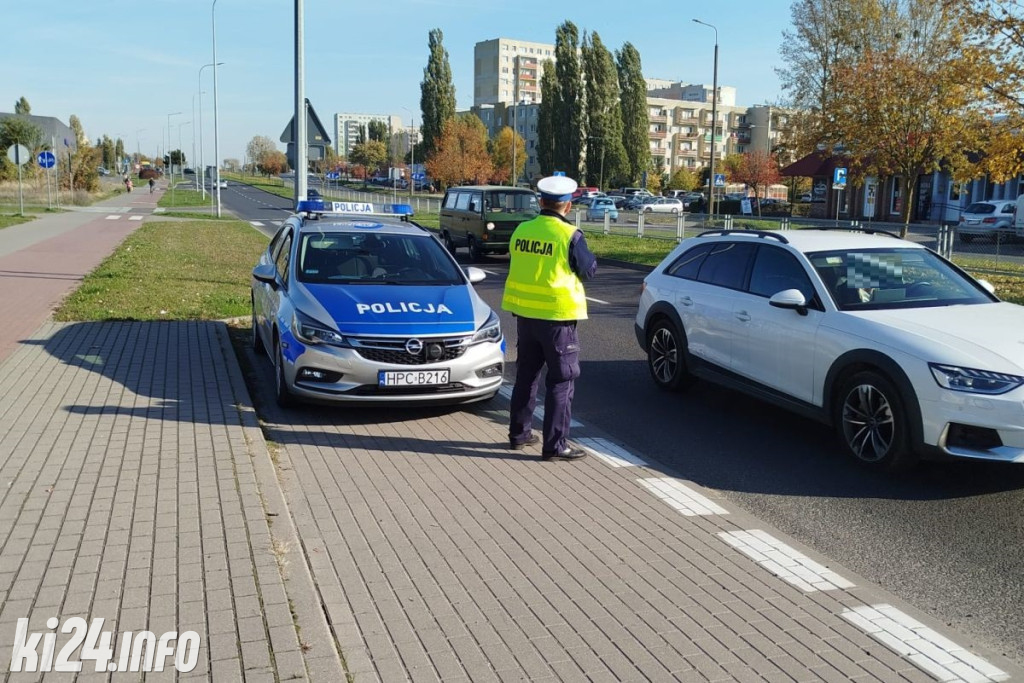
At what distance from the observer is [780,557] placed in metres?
4.64

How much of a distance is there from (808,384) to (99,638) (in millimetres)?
4846

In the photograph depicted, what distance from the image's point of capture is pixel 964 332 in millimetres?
5832

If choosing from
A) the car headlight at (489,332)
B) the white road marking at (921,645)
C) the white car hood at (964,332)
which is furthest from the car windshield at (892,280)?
the white road marking at (921,645)

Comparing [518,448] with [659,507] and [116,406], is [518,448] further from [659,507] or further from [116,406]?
[116,406]

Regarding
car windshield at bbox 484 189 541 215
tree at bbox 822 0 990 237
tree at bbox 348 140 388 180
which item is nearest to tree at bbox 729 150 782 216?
tree at bbox 822 0 990 237

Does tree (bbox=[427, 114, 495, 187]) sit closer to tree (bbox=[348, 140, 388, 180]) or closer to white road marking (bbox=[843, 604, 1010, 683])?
tree (bbox=[348, 140, 388, 180])

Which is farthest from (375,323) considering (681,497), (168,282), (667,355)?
(168,282)

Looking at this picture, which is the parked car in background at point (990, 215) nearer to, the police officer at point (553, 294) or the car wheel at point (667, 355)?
the car wheel at point (667, 355)

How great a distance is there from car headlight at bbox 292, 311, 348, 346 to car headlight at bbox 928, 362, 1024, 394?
407 centimetres

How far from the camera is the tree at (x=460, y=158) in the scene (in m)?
74.9

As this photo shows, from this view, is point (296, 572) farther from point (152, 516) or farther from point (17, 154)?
point (17, 154)

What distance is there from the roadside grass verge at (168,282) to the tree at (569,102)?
59.9 m

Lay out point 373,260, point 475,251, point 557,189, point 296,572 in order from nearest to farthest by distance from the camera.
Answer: point 296,572 → point 557,189 → point 373,260 → point 475,251

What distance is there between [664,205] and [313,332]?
183 feet
